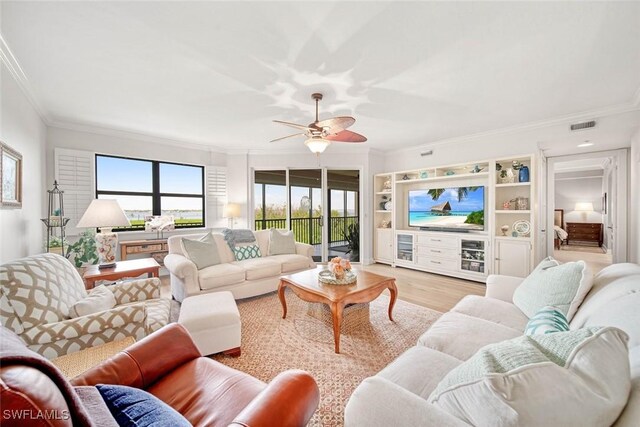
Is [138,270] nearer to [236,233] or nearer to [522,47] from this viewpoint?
[236,233]

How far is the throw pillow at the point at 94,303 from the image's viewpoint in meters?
1.64

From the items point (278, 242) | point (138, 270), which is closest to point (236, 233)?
point (278, 242)

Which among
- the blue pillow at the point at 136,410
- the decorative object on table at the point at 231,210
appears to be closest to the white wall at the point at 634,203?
the blue pillow at the point at 136,410

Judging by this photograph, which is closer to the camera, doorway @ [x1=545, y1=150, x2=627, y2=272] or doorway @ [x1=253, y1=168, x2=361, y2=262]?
doorway @ [x1=545, y1=150, x2=627, y2=272]

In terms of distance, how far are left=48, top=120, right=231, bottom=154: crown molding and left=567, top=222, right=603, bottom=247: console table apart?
8.63m

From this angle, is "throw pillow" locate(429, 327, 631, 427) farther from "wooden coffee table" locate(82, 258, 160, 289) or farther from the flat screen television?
the flat screen television

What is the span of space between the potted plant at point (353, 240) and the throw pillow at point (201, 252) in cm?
308

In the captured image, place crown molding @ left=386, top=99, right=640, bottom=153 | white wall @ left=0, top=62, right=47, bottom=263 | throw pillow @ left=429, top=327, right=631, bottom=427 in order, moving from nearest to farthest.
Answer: throw pillow @ left=429, top=327, right=631, bottom=427 → white wall @ left=0, top=62, right=47, bottom=263 → crown molding @ left=386, top=99, right=640, bottom=153

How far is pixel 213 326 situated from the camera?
2.01 metres

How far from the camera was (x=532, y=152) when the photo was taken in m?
3.84

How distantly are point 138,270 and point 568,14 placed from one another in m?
4.14

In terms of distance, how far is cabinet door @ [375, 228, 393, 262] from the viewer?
5297 mm

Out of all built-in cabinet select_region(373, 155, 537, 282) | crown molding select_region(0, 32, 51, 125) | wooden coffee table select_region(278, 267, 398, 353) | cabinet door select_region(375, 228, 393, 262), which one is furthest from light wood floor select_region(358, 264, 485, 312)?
crown molding select_region(0, 32, 51, 125)

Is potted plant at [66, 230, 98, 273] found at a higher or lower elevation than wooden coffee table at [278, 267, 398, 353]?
higher
